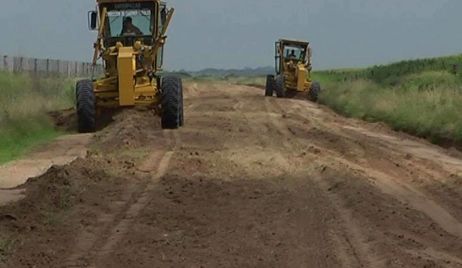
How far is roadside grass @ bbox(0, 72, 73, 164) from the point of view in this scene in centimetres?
2027

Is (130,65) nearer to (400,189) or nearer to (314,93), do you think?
(400,189)

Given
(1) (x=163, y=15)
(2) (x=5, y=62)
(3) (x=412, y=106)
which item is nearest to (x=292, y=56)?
(2) (x=5, y=62)

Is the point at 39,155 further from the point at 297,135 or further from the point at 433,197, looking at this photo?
the point at 433,197

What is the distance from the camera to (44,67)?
50.8 m

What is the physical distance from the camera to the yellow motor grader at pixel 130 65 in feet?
68.3

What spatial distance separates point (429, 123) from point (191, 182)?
13861mm

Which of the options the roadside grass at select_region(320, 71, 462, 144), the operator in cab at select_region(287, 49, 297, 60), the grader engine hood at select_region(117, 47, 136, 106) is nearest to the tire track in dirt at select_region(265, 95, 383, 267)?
the grader engine hood at select_region(117, 47, 136, 106)

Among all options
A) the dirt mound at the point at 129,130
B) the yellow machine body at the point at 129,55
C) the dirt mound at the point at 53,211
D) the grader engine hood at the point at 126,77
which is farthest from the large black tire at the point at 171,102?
the dirt mound at the point at 53,211

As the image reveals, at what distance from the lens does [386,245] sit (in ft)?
29.3

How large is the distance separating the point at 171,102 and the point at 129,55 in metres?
1.49

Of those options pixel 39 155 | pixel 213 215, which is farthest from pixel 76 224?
pixel 39 155

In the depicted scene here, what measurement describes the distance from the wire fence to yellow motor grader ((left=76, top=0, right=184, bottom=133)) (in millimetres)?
9012

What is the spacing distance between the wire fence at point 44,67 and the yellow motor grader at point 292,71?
30.0ft

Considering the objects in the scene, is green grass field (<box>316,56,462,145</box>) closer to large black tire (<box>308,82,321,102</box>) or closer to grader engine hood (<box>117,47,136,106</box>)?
large black tire (<box>308,82,321,102</box>)
